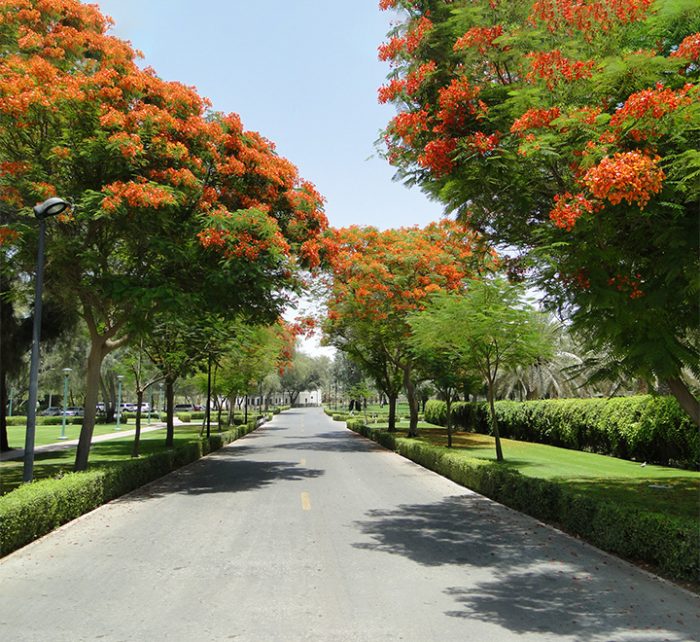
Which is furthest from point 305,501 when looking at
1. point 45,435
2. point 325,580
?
point 45,435

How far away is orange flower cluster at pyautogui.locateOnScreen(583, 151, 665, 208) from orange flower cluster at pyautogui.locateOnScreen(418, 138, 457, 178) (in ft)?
8.63

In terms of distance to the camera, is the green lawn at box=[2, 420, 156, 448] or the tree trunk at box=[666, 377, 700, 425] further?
the green lawn at box=[2, 420, 156, 448]

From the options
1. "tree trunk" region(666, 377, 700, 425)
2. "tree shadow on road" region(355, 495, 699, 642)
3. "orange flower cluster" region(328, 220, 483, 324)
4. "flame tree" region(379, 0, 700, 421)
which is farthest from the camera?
"orange flower cluster" region(328, 220, 483, 324)

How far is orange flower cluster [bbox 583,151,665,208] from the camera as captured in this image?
5883 mm

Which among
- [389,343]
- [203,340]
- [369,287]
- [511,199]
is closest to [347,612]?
[511,199]

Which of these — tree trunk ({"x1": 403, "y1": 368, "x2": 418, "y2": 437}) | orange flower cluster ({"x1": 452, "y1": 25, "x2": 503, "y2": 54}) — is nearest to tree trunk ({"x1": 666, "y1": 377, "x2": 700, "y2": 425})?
orange flower cluster ({"x1": 452, "y1": 25, "x2": 503, "y2": 54})

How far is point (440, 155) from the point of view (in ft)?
27.4

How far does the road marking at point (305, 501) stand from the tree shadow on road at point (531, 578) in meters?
1.39

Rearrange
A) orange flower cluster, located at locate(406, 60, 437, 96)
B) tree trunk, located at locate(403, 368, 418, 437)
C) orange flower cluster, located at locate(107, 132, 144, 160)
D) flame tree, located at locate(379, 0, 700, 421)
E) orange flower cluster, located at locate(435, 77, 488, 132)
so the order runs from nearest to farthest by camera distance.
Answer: flame tree, located at locate(379, 0, 700, 421) → orange flower cluster, located at locate(435, 77, 488, 132) → orange flower cluster, located at locate(406, 60, 437, 96) → orange flower cluster, located at locate(107, 132, 144, 160) → tree trunk, located at locate(403, 368, 418, 437)

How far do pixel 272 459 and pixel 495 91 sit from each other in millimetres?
16888

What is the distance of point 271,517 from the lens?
1069cm

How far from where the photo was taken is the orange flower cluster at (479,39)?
7879 millimetres

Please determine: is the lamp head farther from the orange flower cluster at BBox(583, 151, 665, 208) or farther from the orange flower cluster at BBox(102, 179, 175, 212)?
the orange flower cluster at BBox(583, 151, 665, 208)

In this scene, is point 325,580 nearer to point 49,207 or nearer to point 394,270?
point 49,207
